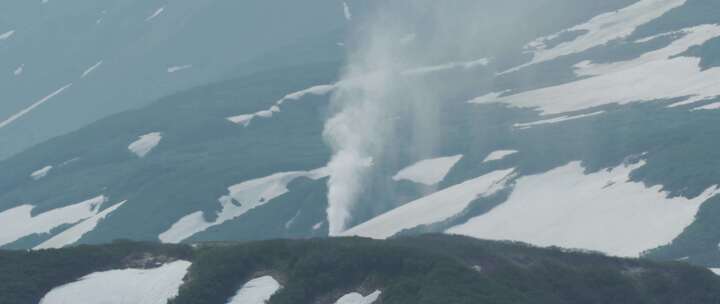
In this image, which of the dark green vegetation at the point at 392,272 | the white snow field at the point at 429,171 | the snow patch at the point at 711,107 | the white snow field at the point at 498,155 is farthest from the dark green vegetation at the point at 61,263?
the snow patch at the point at 711,107

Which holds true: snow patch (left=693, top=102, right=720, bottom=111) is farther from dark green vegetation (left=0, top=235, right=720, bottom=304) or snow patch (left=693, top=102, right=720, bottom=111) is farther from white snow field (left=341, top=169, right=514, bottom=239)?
dark green vegetation (left=0, top=235, right=720, bottom=304)

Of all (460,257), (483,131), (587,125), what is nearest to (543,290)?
(460,257)

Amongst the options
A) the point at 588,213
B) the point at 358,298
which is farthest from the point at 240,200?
the point at 358,298

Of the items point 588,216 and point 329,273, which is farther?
point 588,216

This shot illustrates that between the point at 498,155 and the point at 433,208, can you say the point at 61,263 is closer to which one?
the point at 433,208

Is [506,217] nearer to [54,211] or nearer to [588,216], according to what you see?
[588,216]

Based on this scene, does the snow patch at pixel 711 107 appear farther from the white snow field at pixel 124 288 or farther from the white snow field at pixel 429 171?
the white snow field at pixel 124 288
